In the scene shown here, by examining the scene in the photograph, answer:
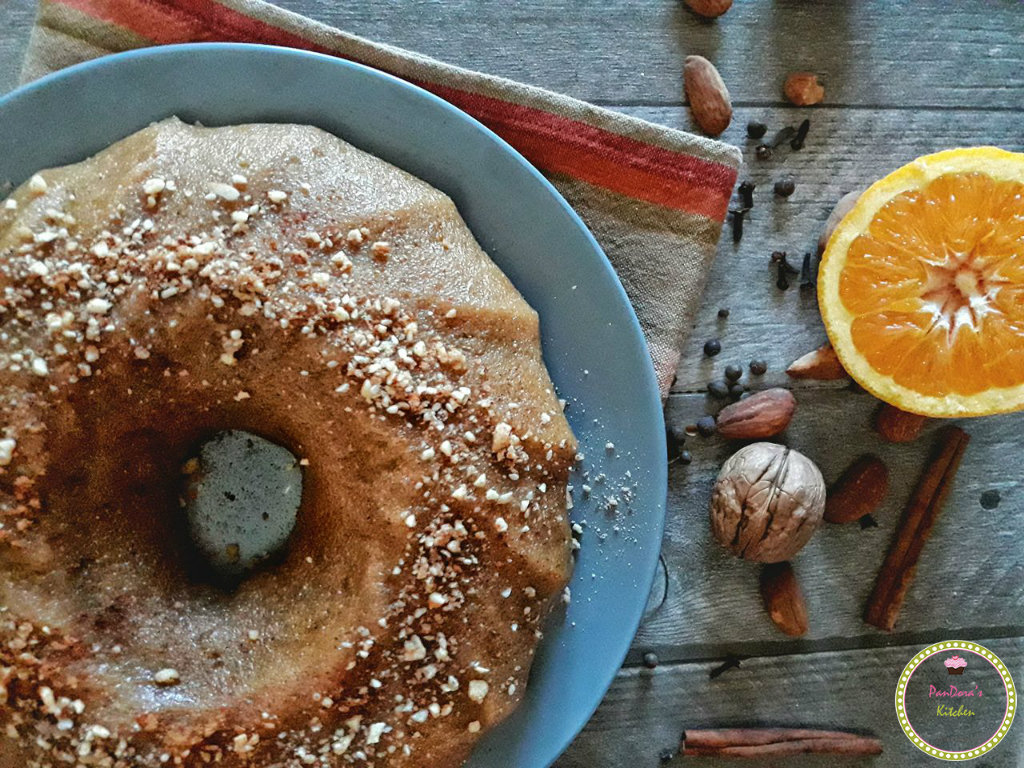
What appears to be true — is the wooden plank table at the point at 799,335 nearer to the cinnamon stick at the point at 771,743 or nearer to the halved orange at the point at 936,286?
the cinnamon stick at the point at 771,743

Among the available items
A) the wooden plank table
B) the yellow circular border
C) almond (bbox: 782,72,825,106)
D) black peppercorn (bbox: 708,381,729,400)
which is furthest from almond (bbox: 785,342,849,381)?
the yellow circular border

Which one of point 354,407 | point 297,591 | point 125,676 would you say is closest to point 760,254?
point 354,407

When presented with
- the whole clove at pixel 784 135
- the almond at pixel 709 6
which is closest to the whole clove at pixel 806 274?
the whole clove at pixel 784 135

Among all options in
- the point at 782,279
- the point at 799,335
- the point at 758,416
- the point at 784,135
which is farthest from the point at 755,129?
the point at 758,416

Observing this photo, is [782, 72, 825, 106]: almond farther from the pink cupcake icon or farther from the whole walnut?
the pink cupcake icon

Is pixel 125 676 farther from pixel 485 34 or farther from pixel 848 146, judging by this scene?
pixel 848 146
